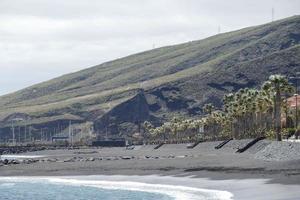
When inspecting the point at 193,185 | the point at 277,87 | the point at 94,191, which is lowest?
the point at 94,191

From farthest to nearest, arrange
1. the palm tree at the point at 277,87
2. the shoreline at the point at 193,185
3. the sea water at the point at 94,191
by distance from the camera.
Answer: the palm tree at the point at 277,87 → the sea water at the point at 94,191 → the shoreline at the point at 193,185

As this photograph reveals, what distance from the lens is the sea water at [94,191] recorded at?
5809 centimetres

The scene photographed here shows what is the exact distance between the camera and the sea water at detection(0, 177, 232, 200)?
58094 mm

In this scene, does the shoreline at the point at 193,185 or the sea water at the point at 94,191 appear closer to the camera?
the shoreline at the point at 193,185

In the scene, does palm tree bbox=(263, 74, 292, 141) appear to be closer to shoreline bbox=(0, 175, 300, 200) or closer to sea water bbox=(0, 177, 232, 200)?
shoreline bbox=(0, 175, 300, 200)

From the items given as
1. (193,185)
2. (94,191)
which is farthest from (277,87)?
(94,191)

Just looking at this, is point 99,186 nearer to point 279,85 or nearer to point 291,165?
point 291,165

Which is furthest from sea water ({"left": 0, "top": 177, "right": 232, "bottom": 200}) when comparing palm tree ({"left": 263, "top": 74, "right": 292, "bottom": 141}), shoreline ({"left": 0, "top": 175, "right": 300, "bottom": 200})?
palm tree ({"left": 263, "top": 74, "right": 292, "bottom": 141})

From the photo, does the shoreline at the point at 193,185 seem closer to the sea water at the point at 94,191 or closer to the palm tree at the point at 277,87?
the sea water at the point at 94,191

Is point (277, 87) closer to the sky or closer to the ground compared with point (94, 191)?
closer to the sky

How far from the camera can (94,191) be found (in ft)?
227

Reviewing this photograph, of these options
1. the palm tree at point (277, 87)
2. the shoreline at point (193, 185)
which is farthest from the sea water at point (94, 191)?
the palm tree at point (277, 87)

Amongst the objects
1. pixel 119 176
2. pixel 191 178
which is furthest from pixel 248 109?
pixel 191 178

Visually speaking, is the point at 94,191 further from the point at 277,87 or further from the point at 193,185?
the point at 277,87
